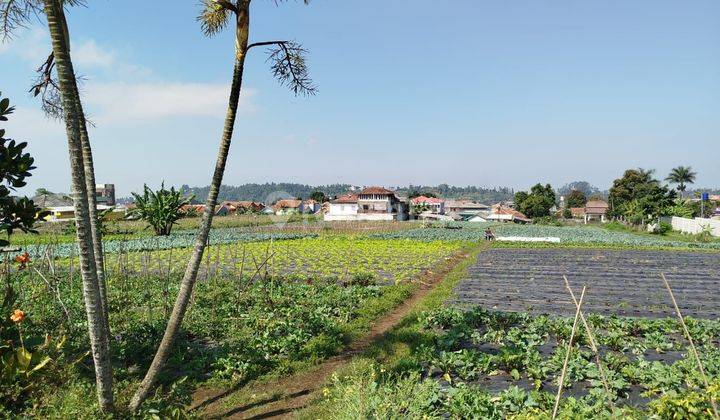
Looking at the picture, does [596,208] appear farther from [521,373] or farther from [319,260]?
[521,373]

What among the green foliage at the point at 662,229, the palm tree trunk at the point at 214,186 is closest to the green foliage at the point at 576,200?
the green foliage at the point at 662,229

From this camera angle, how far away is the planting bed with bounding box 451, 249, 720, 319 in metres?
11.8

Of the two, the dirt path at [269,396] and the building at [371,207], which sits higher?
the building at [371,207]

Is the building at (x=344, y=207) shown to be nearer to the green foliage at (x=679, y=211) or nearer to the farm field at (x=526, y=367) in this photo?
the green foliage at (x=679, y=211)

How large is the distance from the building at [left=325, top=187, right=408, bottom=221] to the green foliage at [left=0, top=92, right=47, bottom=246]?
237 feet

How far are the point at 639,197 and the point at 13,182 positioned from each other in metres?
83.3

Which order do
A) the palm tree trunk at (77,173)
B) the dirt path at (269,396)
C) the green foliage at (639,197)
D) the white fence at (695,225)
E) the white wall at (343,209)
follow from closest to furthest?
1. the palm tree trunk at (77,173)
2. the dirt path at (269,396)
3. the white fence at (695,225)
4. the green foliage at (639,197)
5. the white wall at (343,209)

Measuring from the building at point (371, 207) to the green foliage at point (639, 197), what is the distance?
119 ft

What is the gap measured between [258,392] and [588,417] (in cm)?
442

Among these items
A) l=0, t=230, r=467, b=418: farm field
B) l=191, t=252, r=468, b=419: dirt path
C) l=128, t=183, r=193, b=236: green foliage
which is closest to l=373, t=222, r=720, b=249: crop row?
l=128, t=183, r=193, b=236: green foliage

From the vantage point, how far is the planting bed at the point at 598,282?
11766 mm

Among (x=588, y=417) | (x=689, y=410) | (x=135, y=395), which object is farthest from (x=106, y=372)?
(x=689, y=410)

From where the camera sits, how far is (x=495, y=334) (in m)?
8.27

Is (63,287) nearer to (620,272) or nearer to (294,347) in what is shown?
(294,347)
